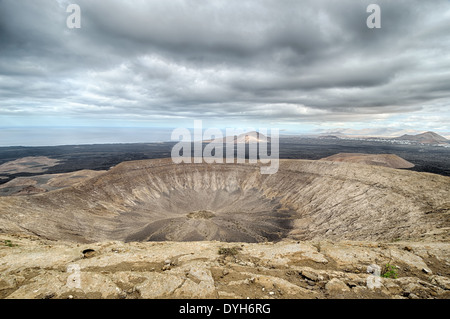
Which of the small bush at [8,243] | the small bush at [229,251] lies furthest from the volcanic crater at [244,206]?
the small bush at [229,251]

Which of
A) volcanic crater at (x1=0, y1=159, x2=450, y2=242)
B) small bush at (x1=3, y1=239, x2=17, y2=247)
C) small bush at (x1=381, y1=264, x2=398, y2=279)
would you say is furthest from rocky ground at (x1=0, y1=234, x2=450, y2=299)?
volcanic crater at (x1=0, y1=159, x2=450, y2=242)

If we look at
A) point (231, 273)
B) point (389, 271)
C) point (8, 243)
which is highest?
point (389, 271)

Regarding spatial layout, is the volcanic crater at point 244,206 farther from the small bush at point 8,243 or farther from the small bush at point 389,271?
the small bush at point 8,243

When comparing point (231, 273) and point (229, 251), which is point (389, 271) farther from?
point (229, 251)

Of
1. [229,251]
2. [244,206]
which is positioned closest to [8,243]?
[229,251]
